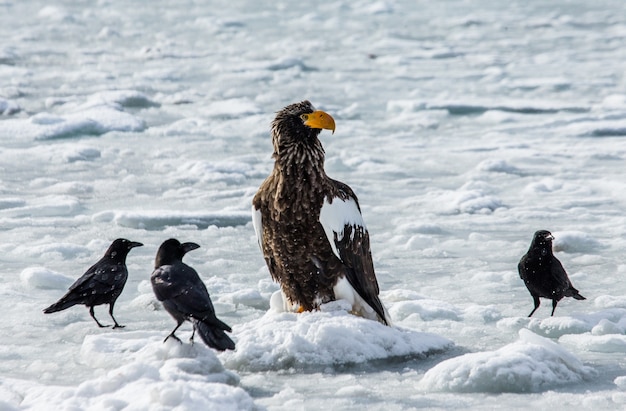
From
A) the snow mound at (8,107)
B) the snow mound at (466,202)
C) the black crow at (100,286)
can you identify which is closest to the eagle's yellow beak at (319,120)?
the black crow at (100,286)

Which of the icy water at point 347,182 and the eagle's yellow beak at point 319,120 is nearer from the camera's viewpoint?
the icy water at point 347,182

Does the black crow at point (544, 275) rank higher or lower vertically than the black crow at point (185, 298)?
lower

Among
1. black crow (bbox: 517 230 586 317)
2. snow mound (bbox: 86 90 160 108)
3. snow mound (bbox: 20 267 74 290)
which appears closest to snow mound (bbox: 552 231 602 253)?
black crow (bbox: 517 230 586 317)

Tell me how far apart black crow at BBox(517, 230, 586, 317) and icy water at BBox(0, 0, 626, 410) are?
0.50 feet

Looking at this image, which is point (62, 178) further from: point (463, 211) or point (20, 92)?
point (20, 92)

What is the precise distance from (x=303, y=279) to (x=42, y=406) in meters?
1.52

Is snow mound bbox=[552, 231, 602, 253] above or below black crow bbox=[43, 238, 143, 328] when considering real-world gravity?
below

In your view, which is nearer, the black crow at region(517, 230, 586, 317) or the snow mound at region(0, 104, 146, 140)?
the black crow at region(517, 230, 586, 317)

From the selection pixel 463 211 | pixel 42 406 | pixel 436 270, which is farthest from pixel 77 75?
pixel 42 406

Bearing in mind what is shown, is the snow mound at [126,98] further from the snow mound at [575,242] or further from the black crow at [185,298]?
the black crow at [185,298]

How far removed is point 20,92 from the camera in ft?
44.9

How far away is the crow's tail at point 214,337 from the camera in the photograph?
12.3 ft

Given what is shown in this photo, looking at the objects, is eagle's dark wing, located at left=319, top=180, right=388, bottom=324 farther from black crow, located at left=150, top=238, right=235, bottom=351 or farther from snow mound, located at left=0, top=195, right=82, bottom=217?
snow mound, located at left=0, top=195, right=82, bottom=217

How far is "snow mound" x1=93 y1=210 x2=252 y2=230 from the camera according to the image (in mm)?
6984
